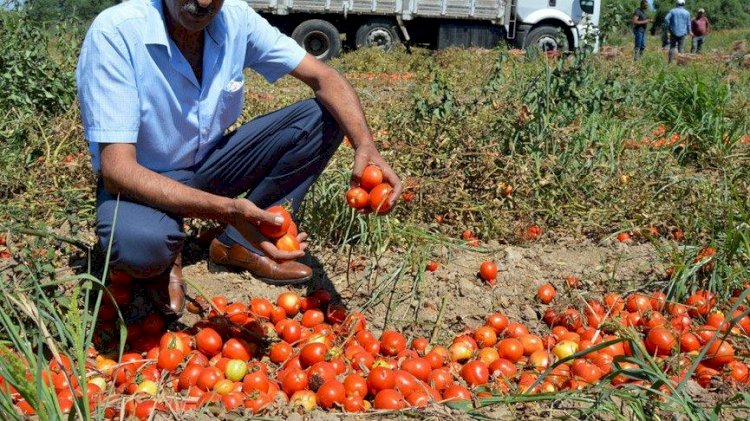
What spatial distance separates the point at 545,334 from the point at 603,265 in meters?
0.55

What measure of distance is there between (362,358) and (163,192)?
3.15ft

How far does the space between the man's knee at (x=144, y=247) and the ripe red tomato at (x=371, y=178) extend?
76cm

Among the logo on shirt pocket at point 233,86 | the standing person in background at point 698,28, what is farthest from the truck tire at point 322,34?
the logo on shirt pocket at point 233,86

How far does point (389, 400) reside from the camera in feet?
8.15

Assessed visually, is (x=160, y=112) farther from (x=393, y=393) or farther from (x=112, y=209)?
(x=393, y=393)

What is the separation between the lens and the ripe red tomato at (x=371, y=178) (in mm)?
3064

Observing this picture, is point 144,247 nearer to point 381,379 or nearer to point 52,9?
point 381,379

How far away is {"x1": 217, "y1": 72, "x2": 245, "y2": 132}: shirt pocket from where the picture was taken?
319cm

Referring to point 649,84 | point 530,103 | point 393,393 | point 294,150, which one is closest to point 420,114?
point 530,103

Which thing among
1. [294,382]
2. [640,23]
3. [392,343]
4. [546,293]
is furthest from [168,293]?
[640,23]

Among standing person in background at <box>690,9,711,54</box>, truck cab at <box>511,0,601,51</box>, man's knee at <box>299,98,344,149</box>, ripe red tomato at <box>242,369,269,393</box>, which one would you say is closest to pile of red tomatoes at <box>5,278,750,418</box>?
ripe red tomato at <box>242,369,269,393</box>

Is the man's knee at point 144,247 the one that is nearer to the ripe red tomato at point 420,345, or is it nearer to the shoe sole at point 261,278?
the shoe sole at point 261,278

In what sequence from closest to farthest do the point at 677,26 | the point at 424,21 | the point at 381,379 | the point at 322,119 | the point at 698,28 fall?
1. the point at 381,379
2. the point at 322,119
3. the point at 424,21
4. the point at 677,26
5. the point at 698,28

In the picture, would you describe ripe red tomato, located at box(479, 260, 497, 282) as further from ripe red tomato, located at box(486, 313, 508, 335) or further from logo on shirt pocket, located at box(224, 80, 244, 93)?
logo on shirt pocket, located at box(224, 80, 244, 93)
